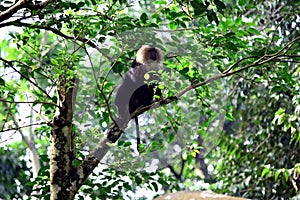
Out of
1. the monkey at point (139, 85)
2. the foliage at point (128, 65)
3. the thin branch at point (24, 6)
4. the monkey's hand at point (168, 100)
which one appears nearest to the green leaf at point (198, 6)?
the foliage at point (128, 65)

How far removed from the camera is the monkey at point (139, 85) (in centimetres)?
179

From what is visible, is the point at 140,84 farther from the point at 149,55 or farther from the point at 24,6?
the point at 24,6

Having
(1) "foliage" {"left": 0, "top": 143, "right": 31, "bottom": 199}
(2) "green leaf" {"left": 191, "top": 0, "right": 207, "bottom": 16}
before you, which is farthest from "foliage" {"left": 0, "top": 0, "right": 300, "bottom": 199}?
(1) "foliage" {"left": 0, "top": 143, "right": 31, "bottom": 199}

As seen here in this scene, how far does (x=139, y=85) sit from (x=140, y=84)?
30 millimetres

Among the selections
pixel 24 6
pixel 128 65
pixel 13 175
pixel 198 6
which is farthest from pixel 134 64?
pixel 13 175

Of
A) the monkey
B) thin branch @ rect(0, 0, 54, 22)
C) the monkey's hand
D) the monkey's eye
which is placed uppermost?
thin branch @ rect(0, 0, 54, 22)

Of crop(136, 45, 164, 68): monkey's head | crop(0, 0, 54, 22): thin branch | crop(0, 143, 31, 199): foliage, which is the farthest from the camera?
crop(0, 143, 31, 199): foliage

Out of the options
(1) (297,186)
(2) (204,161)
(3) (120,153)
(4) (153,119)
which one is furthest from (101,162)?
(2) (204,161)

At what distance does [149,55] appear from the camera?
6.00 feet

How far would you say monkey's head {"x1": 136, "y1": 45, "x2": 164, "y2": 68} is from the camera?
1.82 m

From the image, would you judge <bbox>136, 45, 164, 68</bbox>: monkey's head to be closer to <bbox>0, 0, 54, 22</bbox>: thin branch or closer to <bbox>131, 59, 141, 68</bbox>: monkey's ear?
<bbox>131, 59, 141, 68</bbox>: monkey's ear

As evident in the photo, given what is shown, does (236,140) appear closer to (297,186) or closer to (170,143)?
(297,186)

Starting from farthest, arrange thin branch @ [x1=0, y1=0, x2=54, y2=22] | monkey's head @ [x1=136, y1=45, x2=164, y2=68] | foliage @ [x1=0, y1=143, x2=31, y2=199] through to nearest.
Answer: foliage @ [x1=0, y1=143, x2=31, y2=199], monkey's head @ [x1=136, y1=45, x2=164, y2=68], thin branch @ [x1=0, y1=0, x2=54, y2=22]

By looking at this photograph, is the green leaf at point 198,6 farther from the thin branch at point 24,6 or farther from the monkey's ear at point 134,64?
the thin branch at point 24,6
